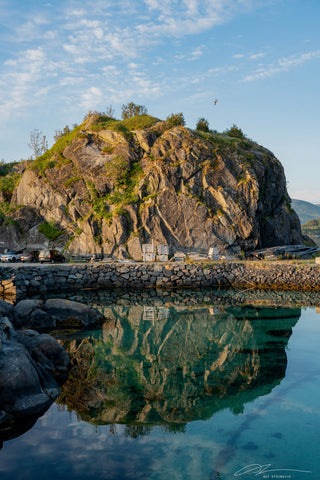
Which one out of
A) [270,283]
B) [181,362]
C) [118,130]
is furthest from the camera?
[118,130]

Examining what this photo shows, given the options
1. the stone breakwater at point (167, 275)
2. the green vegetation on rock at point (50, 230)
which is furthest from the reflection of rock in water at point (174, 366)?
the green vegetation on rock at point (50, 230)

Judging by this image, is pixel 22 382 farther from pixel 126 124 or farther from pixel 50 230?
pixel 126 124

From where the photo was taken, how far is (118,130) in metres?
55.3

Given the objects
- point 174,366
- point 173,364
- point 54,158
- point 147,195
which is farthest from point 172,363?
point 54,158

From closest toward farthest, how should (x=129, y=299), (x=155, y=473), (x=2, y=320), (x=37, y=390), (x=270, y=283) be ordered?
(x=155, y=473)
(x=37, y=390)
(x=2, y=320)
(x=129, y=299)
(x=270, y=283)

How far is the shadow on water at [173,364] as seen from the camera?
364 inches

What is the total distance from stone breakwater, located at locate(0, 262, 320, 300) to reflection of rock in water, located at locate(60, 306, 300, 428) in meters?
11.0

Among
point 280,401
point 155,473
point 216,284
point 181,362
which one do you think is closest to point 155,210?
point 216,284

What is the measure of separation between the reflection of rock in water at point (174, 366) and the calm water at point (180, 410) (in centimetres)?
4

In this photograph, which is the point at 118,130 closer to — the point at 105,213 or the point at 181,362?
the point at 105,213

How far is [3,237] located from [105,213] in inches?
619

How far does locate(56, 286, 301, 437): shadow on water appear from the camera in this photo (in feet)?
30.3

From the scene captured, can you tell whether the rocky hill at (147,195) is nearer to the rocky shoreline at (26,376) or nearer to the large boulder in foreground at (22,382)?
the rocky shoreline at (26,376)

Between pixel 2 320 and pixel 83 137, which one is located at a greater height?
pixel 83 137
